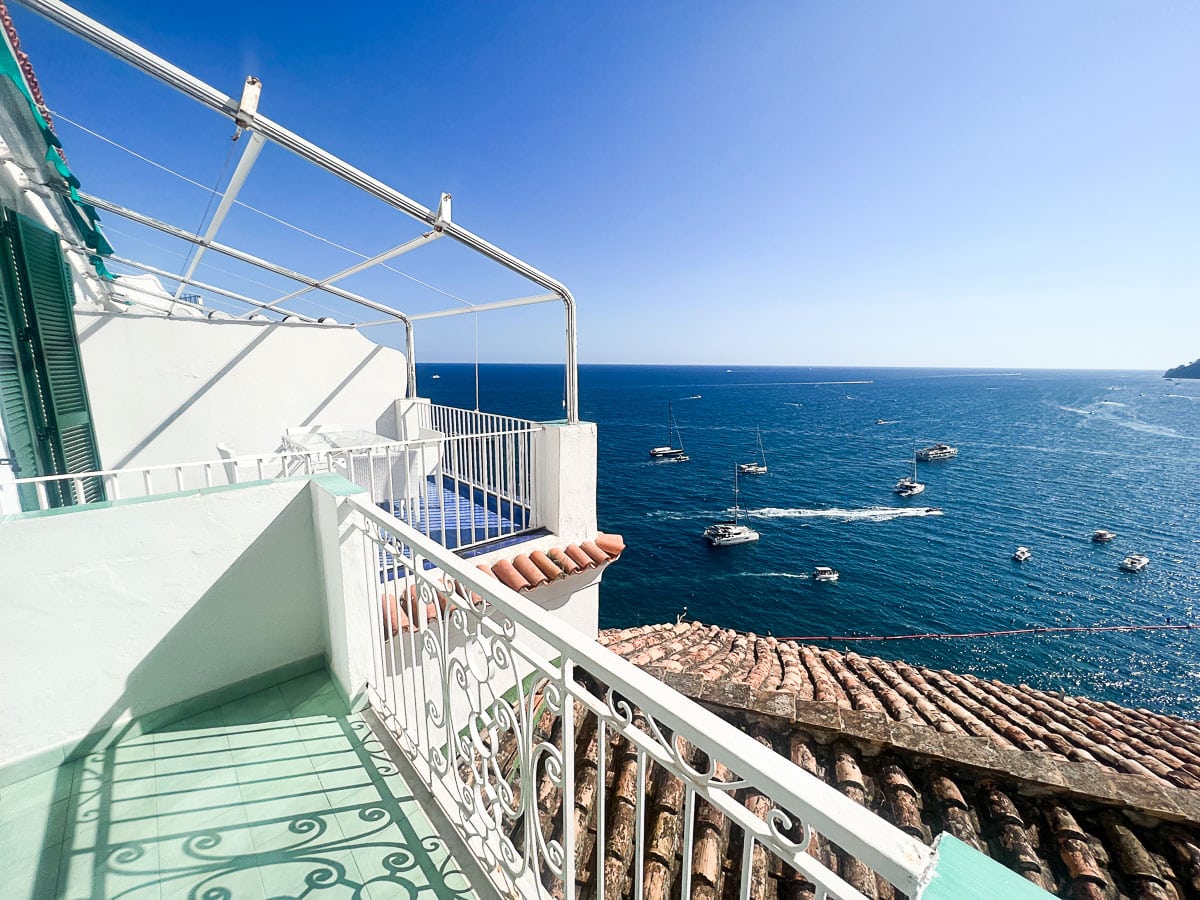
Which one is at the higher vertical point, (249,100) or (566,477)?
(249,100)

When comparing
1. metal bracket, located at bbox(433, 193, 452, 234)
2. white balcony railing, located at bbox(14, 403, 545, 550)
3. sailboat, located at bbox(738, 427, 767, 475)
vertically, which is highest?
metal bracket, located at bbox(433, 193, 452, 234)

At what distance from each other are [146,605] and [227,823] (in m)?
1.09

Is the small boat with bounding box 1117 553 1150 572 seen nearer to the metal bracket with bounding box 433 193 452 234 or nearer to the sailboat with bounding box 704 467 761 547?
the sailboat with bounding box 704 467 761 547

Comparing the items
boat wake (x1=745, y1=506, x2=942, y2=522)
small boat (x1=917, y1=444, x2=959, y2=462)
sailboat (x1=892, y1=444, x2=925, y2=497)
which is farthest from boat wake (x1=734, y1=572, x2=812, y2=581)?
small boat (x1=917, y1=444, x2=959, y2=462)

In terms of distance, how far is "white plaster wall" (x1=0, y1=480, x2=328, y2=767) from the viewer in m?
2.01

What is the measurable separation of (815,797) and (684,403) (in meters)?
86.0

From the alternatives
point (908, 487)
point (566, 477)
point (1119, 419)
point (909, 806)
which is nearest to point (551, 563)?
point (566, 477)

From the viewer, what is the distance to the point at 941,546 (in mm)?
28812

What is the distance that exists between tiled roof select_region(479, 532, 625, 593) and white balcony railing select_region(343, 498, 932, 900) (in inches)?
80.0

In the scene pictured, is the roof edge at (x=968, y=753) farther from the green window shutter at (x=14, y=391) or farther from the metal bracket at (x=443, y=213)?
the green window shutter at (x=14, y=391)

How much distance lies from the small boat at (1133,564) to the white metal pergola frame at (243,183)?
121 feet

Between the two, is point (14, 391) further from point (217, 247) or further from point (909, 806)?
point (909, 806)

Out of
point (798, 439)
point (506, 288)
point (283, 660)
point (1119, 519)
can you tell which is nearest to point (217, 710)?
point (283, 660)

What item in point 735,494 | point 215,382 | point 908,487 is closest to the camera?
point 215,382
